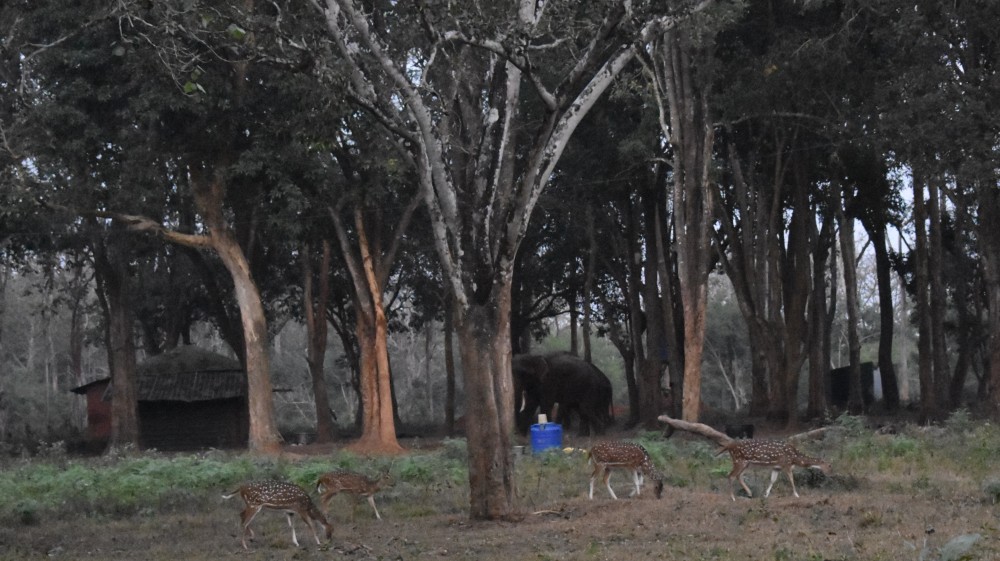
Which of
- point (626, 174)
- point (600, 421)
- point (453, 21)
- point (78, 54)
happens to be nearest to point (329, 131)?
point (453, 21)

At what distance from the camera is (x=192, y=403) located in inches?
1583

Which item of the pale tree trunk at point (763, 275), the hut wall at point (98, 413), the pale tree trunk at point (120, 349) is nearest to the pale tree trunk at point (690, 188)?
the pale tree trunk at point (763, 275)

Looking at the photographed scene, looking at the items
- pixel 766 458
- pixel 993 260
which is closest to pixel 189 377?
pixel 993 260

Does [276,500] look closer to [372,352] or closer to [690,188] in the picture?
[690,188]

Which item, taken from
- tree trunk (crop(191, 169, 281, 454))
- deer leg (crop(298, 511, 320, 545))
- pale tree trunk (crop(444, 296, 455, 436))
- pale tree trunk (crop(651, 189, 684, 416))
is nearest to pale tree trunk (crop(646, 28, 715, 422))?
pale tree trunk (crop(651, 189, 684, 416))

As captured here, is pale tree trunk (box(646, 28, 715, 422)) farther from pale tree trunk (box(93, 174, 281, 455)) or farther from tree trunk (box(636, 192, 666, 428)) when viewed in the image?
pale tree trunk (box(93, 174, 281, 455))

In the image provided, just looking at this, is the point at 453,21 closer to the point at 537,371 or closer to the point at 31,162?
the point at 31,162

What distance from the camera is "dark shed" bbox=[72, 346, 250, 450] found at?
39781 mm

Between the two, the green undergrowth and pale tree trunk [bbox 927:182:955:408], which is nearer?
the green undergrowth

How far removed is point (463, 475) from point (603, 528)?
6.22 meters

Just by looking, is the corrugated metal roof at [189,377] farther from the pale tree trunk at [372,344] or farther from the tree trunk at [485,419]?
the tree trunk at [485,419]

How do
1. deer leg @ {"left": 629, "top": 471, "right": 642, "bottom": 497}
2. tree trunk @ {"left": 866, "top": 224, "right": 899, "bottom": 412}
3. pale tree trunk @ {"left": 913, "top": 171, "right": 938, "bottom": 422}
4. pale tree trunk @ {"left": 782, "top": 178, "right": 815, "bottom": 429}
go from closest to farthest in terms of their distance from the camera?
deer leg @ {"left": 629, "top": 471, "right": 642, "bottom": 497} → pale tree trunk @ {"left": 913, "top": 171, "right": 938, "bottom": 422} → pale tree trunk @ {"left": 782, "top": 178, "right": 815, "bottom": 429} → tree trunk @ {"left": 866, "top": 224, "right": 899, "bottom": 412}

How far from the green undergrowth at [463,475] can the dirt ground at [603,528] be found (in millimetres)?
110

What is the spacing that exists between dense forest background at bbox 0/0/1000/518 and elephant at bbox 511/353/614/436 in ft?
7.21
